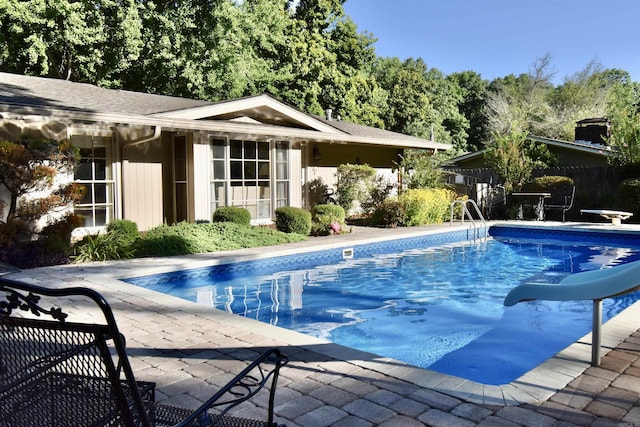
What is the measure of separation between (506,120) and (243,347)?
35.2 meters

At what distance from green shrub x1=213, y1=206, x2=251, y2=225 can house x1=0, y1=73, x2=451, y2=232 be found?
0.42 meters

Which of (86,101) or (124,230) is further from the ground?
(86,101)

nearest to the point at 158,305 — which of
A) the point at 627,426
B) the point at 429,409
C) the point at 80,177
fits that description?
the point at 429,409

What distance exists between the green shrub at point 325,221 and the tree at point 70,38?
10127 mm

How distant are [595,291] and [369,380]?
157 cm

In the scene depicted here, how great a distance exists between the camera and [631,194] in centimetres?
1472

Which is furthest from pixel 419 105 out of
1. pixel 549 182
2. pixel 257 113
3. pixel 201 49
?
pixel 257 113

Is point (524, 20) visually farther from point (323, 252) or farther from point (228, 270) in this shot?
point (228, 270)

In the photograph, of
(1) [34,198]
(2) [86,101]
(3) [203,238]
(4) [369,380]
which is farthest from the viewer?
(2) [86,101]

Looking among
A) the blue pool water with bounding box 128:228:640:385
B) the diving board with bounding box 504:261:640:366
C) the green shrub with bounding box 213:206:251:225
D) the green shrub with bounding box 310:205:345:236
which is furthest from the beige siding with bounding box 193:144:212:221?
the diving board with bounding box 504:261:640:366

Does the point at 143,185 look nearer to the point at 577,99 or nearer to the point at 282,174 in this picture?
the point at 282,174

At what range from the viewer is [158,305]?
209 inches

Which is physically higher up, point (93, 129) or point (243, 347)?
point (93, 129)

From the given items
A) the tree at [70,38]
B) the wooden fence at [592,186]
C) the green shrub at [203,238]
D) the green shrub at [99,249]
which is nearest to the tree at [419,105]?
the wooden fence at [592,186]
